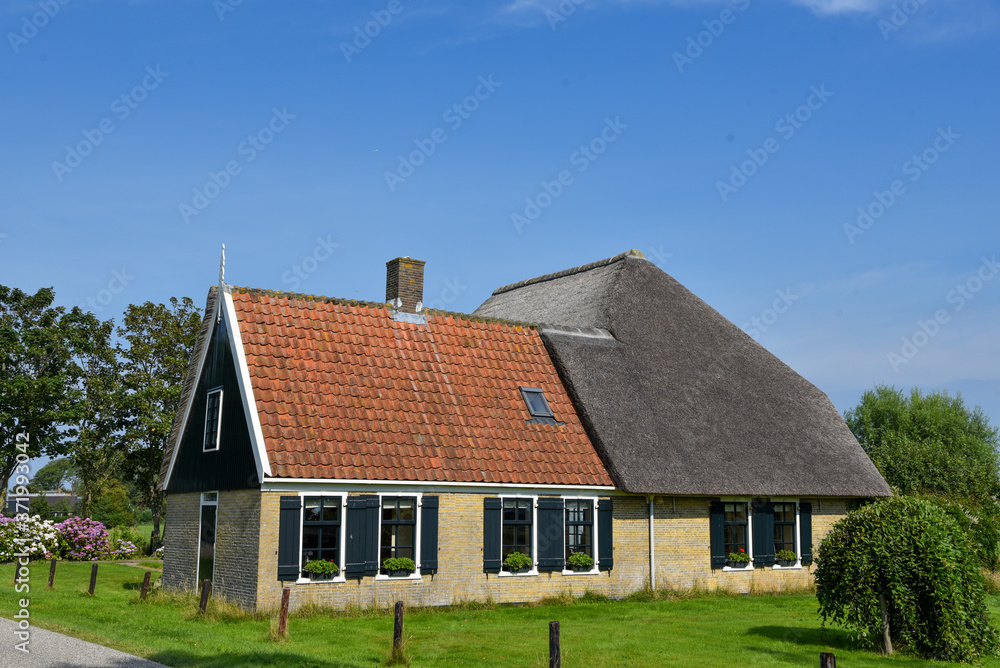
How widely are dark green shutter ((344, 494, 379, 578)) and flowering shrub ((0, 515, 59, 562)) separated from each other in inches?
687

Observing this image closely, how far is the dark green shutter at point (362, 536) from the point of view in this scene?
1728cm

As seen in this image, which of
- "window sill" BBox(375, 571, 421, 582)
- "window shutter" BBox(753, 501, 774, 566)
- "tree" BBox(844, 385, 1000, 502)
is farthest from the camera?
"tree" BBox(844, 385, 1000, 502)

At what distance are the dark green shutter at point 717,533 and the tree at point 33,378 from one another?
25.4 metres

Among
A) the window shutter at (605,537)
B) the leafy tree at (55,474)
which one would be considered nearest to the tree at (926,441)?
the window shutter at (605,537)

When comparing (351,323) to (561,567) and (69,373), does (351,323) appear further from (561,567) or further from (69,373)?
(69,373)

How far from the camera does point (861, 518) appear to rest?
1409 cm

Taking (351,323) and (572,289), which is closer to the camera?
(351,323)

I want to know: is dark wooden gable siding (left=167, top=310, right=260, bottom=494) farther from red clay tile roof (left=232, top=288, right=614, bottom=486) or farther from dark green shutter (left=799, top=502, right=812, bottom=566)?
dark green shutter (left=799, top=502, right=812, bottom=566)

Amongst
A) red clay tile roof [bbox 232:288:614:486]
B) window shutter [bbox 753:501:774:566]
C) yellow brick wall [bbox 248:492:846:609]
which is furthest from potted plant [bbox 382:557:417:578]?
window shutter [bbox 753:501:774:566]

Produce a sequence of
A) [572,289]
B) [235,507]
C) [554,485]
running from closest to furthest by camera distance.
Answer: [235,507] < [554,485] < [572,289]

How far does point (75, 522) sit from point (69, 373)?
737cm

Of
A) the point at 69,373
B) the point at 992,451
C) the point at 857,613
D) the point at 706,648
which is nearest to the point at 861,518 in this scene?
the point at 857,613

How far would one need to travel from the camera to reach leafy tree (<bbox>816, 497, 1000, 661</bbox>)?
13180mm

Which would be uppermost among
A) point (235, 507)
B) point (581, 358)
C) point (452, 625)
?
point (581, 358)
